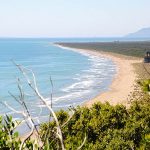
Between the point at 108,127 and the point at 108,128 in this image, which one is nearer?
the point at 108,128

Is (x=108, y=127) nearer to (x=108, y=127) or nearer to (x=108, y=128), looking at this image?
(x=108, y=127)

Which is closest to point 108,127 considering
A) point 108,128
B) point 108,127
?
point 108,127

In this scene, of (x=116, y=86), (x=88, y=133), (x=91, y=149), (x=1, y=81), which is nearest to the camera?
(x=91, y=149)

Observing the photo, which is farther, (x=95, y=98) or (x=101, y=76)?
(x=101, y=76)

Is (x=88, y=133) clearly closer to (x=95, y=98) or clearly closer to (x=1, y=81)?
(x=95, y=98)

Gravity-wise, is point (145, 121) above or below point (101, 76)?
above

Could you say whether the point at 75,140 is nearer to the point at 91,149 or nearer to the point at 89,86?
the point at 91,149

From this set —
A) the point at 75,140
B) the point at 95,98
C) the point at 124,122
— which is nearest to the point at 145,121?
the point at 124,122

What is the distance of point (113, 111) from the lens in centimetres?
1822

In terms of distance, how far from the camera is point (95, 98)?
154 ft

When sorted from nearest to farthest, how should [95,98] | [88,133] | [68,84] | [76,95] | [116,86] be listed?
[88,133] < [95,98] < [76,95] < [116,86] < [68,84]

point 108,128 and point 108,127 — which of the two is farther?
point 108,127

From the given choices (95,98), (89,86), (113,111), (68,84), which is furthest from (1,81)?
(113,111)

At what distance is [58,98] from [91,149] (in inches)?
1276
